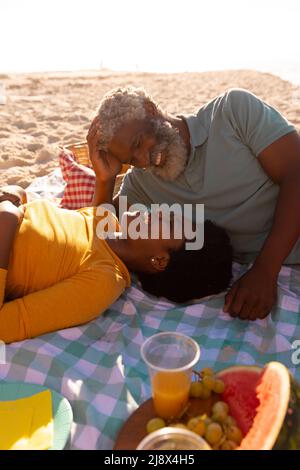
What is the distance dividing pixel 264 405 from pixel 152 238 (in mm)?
1247

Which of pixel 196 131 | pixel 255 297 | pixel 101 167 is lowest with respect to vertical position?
pixel 255 297

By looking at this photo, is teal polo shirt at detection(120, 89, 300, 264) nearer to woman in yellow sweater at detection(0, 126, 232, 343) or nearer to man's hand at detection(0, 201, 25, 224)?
woman in yellow sweater at detection(0, 126, 232, 343)

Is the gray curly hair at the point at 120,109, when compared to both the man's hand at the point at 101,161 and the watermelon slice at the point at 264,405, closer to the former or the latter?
the man's hand at the point at 101,161

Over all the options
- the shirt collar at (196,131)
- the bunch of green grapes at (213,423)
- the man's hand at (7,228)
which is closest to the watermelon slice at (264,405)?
the bunch of green grapes at (213,423)

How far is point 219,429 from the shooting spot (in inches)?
58.3

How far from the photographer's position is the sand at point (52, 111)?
5.02 metres

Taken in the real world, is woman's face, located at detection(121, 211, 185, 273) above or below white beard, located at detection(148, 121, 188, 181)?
below

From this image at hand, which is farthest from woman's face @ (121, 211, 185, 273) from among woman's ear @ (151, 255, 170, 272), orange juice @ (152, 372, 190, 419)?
orange juice @ (152, 372, 190, 419)

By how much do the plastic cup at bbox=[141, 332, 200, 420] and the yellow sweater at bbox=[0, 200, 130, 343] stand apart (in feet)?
2.10

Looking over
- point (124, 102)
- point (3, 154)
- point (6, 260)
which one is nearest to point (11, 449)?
point (6, 260)

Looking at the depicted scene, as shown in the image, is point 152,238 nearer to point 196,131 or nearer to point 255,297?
point 255,297

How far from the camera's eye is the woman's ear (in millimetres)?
2656

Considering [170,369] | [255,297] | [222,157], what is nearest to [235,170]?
[222,157]

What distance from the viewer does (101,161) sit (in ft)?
9.96
